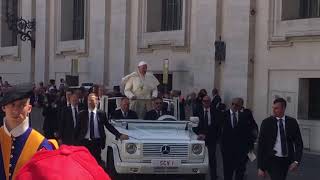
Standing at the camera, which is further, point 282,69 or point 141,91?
point 282,69

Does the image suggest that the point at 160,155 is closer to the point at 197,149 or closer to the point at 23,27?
the point at 197,149

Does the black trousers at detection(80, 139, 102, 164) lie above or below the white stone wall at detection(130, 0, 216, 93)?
below

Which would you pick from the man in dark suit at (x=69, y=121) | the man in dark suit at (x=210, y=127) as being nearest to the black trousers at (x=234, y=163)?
the man in dark suit at (x=210, y=127)

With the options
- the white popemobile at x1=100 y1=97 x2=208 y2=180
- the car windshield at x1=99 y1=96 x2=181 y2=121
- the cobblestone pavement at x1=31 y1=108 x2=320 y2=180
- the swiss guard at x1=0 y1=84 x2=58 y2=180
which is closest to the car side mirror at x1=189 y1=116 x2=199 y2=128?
the white popemobile at x1=100 y1=97 x2=208 y2=180

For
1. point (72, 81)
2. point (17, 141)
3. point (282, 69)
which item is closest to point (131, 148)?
point (17, 141)

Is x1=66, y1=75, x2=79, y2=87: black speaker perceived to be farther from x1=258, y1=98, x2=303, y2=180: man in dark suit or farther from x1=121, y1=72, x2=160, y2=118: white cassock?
x1=258, y1=98, x2=303, y2=180: man in dark suit

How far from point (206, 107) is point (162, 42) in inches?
493

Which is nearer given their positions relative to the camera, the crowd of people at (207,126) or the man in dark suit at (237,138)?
the crowd of people at (207,126)

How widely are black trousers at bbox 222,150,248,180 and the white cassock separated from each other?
2.45m

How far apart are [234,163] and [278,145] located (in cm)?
293

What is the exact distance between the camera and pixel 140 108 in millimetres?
13438

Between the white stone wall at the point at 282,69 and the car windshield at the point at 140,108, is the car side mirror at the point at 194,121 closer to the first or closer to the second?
the car windshield at the point at 140,108

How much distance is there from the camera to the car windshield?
12.8m

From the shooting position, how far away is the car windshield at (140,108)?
42.0 ft
